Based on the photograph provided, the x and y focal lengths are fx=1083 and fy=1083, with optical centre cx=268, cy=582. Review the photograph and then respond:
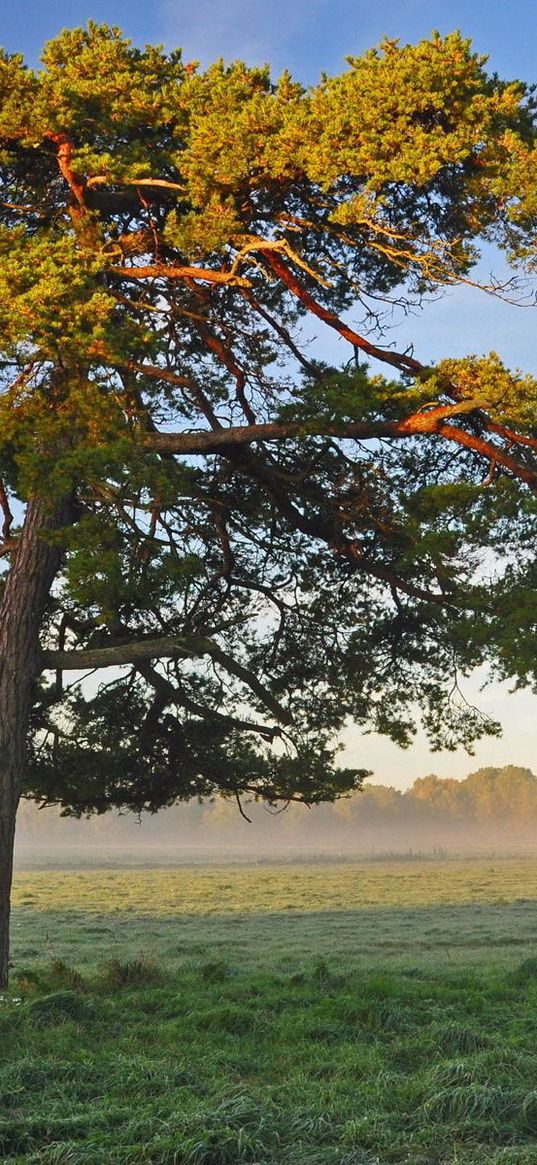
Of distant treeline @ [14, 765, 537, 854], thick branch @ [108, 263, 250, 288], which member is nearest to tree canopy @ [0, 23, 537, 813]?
thick branch @ [108, 263, 250, 288]

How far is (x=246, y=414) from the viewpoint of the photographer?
1540 centimetres

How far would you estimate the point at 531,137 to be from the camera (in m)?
13.7

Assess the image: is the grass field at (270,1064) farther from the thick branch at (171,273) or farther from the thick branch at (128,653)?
the thick branch at (171,273)

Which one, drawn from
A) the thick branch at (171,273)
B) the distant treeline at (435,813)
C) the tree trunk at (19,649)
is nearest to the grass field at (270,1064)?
the tree trunk at (19,649)

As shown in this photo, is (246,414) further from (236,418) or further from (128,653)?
(128,653)

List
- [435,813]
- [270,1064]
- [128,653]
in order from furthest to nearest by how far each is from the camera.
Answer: [435,813]
[128,653]
[270,1064]

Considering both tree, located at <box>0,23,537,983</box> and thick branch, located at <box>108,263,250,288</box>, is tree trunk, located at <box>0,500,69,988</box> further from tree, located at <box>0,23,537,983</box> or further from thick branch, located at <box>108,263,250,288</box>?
thick branch, located at <box>108,263,250,288</box>

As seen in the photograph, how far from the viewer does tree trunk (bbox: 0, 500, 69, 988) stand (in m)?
13.4

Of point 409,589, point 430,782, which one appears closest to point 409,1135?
point 409,589

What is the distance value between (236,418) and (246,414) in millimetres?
217

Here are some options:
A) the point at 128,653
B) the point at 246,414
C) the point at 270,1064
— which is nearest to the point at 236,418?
the point at 246,414

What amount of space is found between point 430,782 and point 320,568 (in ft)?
443

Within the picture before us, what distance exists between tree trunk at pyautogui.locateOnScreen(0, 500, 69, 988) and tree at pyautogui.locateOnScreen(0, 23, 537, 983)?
0.04 metres

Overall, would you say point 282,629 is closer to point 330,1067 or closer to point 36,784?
point 36,784
